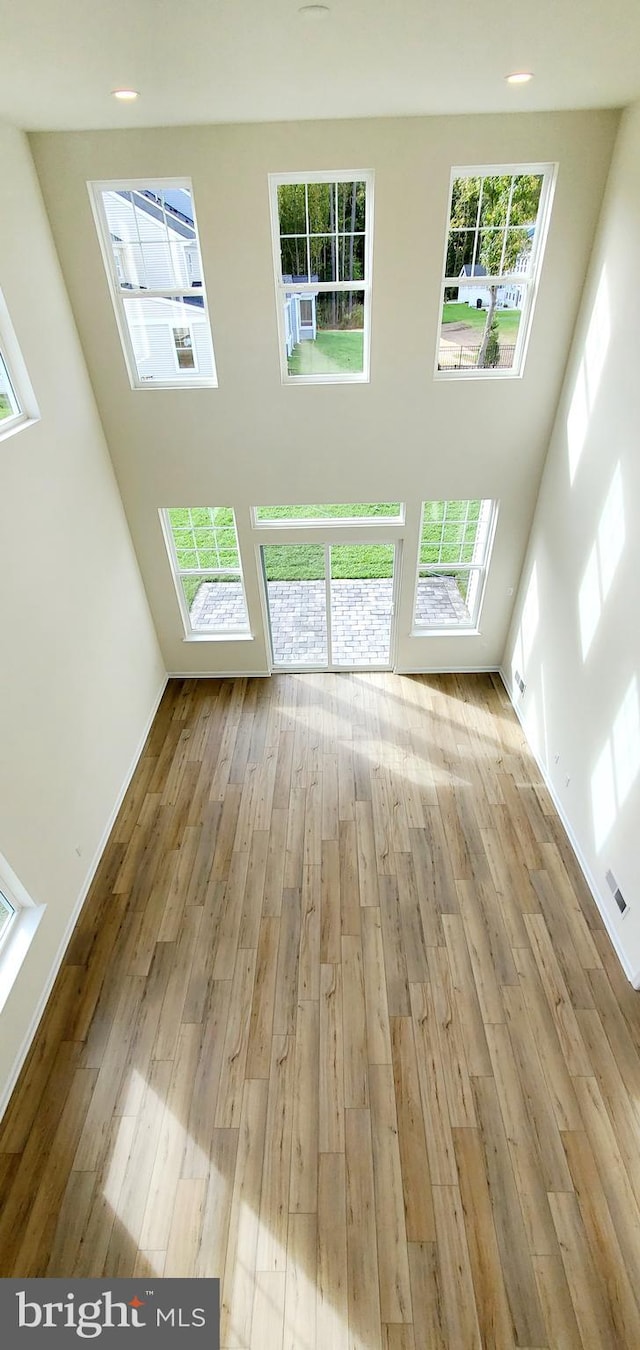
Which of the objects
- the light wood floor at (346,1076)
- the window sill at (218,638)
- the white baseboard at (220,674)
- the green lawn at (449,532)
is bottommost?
the white baseboard at (220,674)

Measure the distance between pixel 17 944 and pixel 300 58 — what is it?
15.9 feet

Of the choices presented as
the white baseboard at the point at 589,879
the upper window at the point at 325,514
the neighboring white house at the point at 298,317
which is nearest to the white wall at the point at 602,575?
the white baseboard at the point at 589,879

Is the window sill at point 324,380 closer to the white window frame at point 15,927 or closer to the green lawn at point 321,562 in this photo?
the green lawn at point 321,562

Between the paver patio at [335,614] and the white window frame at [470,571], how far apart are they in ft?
0.16

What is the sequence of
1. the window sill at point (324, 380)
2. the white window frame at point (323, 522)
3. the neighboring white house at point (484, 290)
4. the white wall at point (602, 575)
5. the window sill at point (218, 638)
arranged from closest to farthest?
the white wall at point (602, 575)
the neighboring white house at point (484, 290)
the window sill at point (324, 380)
the white window frame at point (323, 522)
the window sill at point (218, 638)

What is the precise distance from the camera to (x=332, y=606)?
19.7ft

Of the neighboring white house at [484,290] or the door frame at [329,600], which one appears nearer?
the neighboring white house at [484,290]

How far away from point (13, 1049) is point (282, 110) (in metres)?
5.68

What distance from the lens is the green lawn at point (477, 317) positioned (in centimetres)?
434

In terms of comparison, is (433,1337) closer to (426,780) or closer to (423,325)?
(426,780)

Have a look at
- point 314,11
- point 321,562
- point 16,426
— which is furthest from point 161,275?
point 321,562

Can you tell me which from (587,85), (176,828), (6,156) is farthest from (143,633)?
(587,85)

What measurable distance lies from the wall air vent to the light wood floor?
0.90 feet

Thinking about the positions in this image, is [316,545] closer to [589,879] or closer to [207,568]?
[207,568]
